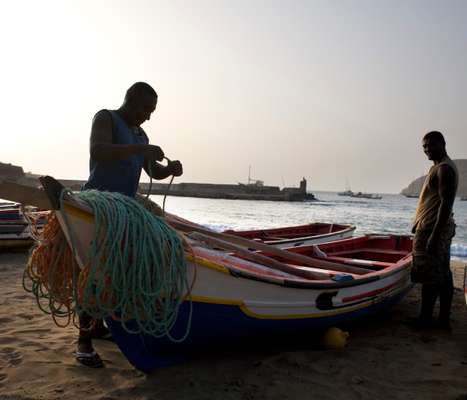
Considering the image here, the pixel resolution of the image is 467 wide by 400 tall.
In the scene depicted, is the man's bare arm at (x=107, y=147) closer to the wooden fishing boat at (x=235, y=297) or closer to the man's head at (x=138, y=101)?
the man's head at (x=138, y=101)

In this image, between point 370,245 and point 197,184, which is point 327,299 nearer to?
point 370,245

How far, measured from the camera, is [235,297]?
3.23m

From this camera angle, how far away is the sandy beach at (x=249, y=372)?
3002mm

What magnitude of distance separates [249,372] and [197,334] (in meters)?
0.61

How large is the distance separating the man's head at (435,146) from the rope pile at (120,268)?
3.44m

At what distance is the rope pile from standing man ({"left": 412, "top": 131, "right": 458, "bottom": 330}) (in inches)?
123

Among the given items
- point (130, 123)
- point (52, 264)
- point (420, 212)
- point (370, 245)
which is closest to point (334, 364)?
point (420, 212)

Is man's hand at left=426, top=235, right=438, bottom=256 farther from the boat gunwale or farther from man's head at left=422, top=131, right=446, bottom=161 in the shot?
man's head at left=422, top=131, right=446, bottom=161

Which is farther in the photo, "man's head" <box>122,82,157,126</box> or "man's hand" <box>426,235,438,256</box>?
"man's hand" <box>426,235,438,256</box>

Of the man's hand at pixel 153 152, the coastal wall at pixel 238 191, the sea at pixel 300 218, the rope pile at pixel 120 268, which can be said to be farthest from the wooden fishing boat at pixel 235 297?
the coastal wall at pixel 238 191

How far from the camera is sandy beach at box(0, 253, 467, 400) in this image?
3002 mm

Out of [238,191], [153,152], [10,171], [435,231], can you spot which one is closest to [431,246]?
[435,231]

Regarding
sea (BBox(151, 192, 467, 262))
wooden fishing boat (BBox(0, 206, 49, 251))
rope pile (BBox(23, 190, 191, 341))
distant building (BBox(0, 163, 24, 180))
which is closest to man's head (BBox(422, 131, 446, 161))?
rope pile (BBox(23, 190, 191, 341))

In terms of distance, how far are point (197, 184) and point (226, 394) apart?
317 ft
